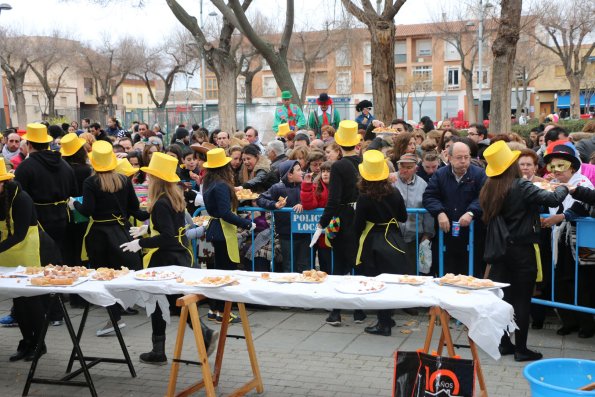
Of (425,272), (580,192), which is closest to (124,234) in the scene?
(425,272)

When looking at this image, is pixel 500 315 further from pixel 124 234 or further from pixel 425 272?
pixel 124 234

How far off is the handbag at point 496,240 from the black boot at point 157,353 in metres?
3.11

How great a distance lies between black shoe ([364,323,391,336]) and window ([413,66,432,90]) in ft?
221

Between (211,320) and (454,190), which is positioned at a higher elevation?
(454,190)

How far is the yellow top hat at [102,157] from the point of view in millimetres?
7277

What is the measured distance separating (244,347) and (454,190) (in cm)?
272

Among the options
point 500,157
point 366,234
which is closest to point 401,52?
point 366,234

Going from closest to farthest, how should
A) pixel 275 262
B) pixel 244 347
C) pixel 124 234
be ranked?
pixel 244 347, pixel 124 234, pixel 275 262

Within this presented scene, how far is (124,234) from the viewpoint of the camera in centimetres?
774

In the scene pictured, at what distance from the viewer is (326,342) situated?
7137mm

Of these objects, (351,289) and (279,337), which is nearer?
(351,289)

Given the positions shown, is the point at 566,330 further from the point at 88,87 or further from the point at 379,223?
the point at 88,87

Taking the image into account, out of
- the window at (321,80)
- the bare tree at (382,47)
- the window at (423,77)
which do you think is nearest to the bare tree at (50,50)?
the window at (321,80)

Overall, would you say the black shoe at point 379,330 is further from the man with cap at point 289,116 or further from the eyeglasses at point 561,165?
the man with cap at point 289,116
